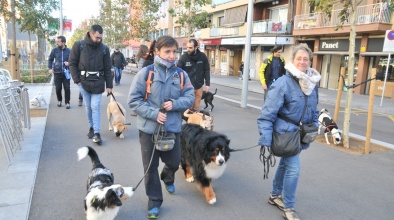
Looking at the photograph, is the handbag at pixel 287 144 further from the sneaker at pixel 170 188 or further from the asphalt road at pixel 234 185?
the sneaker at pixel 170 188

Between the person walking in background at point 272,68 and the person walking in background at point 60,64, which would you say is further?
the person walking in background at point 60,64

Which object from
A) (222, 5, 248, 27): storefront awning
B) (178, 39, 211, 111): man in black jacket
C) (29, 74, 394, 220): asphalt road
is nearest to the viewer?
(29, 74, 394, 220): asphalt road

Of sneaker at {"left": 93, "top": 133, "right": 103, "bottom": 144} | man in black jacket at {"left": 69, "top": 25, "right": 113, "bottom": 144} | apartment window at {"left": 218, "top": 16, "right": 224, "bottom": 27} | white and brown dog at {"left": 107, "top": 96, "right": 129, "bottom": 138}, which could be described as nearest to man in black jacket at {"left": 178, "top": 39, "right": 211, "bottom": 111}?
white and brown dog at {"left": 107, "top": 96, "right": 129, "bottom": 138}

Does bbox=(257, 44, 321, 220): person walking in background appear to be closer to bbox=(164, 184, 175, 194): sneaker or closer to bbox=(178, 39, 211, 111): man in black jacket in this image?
bbox=(164, 184, 175, 194): sneaker

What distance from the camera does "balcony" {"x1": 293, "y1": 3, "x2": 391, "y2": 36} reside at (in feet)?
55.8

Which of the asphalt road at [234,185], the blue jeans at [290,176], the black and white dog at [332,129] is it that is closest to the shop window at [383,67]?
the black and white dog at [332,129]

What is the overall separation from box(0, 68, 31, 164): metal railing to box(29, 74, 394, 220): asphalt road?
1.59 ft

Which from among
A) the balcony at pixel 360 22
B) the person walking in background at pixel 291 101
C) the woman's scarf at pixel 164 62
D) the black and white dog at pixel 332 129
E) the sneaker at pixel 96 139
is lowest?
the sneaker at pixel 96 139

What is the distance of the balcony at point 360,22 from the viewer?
17016 mm

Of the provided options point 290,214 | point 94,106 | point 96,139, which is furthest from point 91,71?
point 290,214

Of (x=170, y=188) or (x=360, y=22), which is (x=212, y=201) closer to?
(x=170, y=188)

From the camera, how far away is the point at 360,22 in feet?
59.5

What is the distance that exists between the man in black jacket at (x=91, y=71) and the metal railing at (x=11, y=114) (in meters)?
1.16

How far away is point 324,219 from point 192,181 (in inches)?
68.9
